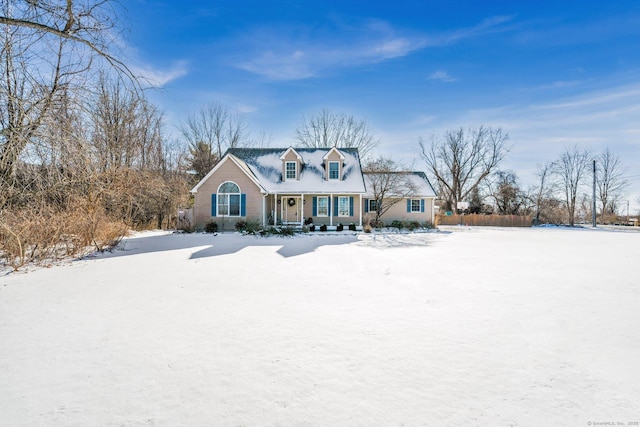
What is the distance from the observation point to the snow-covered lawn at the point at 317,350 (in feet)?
7.49

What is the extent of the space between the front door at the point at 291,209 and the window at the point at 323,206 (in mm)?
1386

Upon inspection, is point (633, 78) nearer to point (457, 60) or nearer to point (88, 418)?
point (457, 60)

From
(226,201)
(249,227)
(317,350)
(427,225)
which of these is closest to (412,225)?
(427,225)

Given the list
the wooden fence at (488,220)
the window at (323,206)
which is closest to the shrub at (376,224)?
the window at (323,206)

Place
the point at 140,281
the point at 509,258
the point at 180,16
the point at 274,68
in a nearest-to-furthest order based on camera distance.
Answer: the point at 140,281, the point at 180,16, the point at 509,258, the point at 274,68

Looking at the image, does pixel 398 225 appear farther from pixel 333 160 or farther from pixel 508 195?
pixel 508 195

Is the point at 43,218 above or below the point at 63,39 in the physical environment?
below

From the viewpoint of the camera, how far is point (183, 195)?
22.4m

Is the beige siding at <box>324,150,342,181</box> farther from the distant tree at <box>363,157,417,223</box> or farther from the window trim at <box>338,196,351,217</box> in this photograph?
the distant tree at <box>363,157,417,223</box>

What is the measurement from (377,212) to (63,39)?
20381 mm

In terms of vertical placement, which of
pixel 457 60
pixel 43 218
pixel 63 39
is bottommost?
pixel 43 218

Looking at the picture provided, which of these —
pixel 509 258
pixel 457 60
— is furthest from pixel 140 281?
pixel 457 60

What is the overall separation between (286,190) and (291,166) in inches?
82.6

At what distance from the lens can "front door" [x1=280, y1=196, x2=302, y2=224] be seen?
2119 cm
